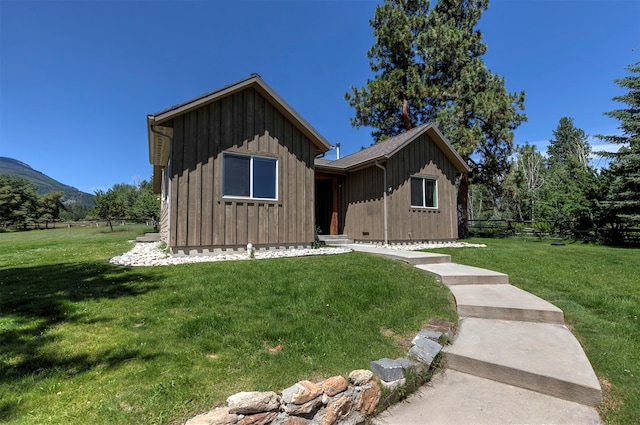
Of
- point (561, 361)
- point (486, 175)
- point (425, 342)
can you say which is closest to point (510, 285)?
point (561, 361)

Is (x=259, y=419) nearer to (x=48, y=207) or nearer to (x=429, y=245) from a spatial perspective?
(x=429, y=245)

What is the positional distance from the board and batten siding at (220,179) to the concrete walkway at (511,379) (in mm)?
6023

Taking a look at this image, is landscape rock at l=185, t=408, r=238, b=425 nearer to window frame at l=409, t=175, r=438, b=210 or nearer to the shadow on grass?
the shadow on grass

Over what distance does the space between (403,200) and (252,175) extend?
6388 mm

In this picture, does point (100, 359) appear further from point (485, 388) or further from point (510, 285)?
point (510, 285)

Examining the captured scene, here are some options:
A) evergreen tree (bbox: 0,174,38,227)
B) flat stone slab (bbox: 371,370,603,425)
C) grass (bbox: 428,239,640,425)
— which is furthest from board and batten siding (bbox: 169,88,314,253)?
evergreen tree (bbox: 0,174,38,227)

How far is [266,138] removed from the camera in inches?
351

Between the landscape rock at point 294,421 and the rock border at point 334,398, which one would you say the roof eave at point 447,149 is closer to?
the rock border at point 334,398

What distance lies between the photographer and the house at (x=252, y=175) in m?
7.71

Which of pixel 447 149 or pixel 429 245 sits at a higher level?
pixel 447 149

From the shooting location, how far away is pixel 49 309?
3771 mm

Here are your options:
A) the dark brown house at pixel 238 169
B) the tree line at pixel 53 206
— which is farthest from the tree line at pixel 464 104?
the tree line at pixel 53 206

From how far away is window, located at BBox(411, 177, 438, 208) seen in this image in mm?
12383

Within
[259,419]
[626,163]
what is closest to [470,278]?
[259,419]
